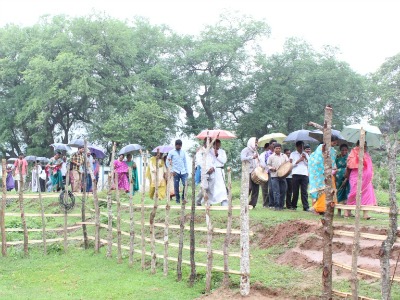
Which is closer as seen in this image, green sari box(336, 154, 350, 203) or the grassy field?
the grassy field

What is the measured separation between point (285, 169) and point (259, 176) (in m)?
0.59

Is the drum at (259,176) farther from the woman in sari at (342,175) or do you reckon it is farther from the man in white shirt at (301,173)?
the woman in sari at (342,175)

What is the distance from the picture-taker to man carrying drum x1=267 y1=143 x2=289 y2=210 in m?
11.6

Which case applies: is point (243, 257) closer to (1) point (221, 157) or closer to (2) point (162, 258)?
(2) point (162, 258)

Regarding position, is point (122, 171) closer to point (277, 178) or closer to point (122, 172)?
point (122, 172)

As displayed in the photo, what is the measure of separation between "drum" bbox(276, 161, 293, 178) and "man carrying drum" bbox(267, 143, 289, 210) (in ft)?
0.19

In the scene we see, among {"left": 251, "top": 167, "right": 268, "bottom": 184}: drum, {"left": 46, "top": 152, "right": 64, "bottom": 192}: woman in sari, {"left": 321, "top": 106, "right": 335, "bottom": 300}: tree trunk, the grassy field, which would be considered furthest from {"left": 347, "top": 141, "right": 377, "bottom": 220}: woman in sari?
{"left": 46, "top": 152, "right": 64, "bottom": 192}: woman in sari

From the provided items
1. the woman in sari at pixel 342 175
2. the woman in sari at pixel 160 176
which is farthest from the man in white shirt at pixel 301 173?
the woman in sari at pixel 160 176

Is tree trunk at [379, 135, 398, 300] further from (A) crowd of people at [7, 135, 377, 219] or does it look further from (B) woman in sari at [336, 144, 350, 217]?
(B) woman in sari at [336, 144, 350, 217]

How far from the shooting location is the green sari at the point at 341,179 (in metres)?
10.6

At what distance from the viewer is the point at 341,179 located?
10773mm

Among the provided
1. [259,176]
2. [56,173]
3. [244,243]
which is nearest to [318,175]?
[259,176]

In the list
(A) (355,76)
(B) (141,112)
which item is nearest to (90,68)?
(B) (141,112)

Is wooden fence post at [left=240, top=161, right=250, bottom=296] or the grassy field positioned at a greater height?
wooden fence post at [left=240, top=161, right=250, bottom=296]
